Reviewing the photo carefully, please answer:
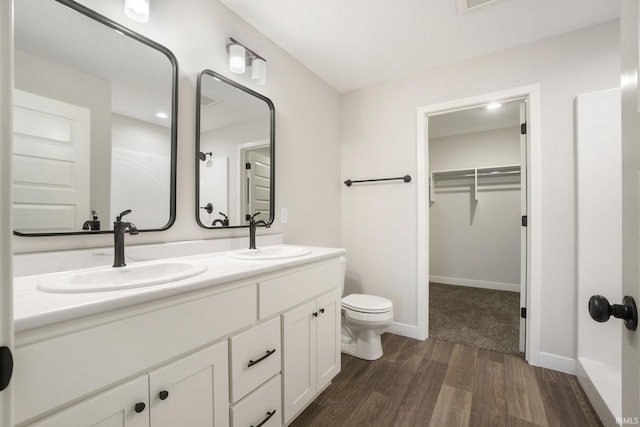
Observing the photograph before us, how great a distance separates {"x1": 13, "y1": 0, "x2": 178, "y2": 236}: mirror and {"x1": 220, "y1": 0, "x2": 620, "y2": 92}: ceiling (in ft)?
2.55

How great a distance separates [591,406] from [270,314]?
6.19 ft

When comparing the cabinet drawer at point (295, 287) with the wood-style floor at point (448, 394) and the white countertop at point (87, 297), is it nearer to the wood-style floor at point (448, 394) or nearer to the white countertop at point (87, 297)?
the white countertop at point (87, 297)

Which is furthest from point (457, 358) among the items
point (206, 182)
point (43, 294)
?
point (43, 294)

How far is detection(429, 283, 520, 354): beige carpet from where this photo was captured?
2357mm

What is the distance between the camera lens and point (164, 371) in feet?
2.77

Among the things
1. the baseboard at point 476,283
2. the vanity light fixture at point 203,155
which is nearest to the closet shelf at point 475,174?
the baseboard at point 476,283

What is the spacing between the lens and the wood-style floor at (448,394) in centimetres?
147

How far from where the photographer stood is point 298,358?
140 centimetres

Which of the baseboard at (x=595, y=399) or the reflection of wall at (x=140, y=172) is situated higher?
the reflection of wall at (x=140, y=172)

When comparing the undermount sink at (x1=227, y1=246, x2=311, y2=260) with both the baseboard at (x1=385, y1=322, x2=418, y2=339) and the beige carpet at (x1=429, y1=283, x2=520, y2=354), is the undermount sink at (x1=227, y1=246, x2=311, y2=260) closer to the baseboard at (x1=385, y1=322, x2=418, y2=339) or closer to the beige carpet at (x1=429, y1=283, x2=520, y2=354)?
the baseboard at (x1=385, y1=322, x2=418, y2=339)

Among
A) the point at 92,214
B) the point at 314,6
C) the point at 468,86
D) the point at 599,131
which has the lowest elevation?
the point at 92,214

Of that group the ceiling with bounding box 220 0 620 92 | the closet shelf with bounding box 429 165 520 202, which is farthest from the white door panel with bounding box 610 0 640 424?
the closet shelf with bounding box 429 165 520 202

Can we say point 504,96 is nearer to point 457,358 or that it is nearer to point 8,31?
point 457,358

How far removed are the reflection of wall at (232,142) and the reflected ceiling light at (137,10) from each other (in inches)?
21.9
